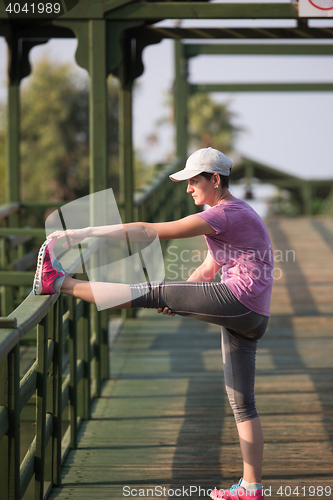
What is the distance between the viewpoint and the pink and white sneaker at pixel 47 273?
2666 mm

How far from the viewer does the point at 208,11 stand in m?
4.66

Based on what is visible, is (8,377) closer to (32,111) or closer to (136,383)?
(136,383)

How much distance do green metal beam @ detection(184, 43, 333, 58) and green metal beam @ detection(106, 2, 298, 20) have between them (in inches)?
183

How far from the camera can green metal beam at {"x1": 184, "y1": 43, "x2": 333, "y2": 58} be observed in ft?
30.0

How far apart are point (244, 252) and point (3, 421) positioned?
1.15m

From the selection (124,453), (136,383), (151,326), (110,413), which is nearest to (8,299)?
(151,326)

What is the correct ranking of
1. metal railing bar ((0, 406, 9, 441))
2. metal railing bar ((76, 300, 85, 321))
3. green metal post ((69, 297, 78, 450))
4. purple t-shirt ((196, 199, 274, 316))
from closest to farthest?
metal railing bar ((0, 406, 9, 441)) → purple t-shirt ((196, 199, 274, 316)) → green metal post ((69, 297, 78, 450)) → metal railing bar ((76, 300, 85, 321))

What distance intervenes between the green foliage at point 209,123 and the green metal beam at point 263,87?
31858 mm

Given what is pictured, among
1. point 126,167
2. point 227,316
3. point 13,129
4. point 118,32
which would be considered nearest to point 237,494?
point 227,316

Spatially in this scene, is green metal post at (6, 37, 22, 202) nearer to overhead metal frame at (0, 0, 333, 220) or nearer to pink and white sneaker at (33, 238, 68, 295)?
overhead metal frame at (0, 0, 333, 220)

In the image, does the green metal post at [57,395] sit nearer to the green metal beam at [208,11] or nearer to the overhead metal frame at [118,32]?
the overhead metal frame at [118,32]

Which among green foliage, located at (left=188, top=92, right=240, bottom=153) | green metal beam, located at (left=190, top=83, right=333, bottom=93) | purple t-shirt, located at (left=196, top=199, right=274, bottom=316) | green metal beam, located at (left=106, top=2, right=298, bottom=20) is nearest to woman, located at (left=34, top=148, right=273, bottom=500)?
purple t-shirt, located at (left=196, top=199, right=274, bottom=316)

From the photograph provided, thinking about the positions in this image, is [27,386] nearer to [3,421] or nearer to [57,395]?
[3,421]

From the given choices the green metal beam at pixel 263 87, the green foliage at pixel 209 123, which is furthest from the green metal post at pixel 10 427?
the green foliage at pixel 209 123
